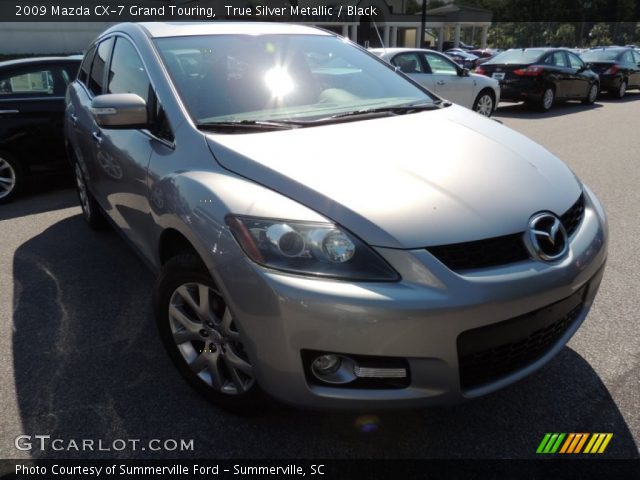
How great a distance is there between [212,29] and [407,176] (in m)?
1.79

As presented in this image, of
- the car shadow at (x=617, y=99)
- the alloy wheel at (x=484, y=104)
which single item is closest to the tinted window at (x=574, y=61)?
the car shadow at (x=617, y=99)

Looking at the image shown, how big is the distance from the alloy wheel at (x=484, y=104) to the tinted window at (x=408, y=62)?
1.72 metres

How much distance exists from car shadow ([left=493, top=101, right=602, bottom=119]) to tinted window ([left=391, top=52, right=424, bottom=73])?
2783mm

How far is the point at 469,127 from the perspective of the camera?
8.93ft

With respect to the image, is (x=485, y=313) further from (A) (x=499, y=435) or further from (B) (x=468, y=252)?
(A) (x=499, y=435)

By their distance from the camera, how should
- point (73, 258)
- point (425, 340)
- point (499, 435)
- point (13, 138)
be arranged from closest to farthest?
point (425, 340), point (499, 435), point (73, 258), point (13, 138)

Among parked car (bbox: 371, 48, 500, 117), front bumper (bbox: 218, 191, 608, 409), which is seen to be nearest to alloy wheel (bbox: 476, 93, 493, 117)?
parked car (bbox: 371, 48, 500, 117)

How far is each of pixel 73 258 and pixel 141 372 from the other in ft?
5.87

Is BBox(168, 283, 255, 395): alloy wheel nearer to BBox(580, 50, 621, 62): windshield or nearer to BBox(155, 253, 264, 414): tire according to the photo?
BBox(155, 253, 264, 414): tire

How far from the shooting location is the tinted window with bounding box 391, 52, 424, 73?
9492 millimetres

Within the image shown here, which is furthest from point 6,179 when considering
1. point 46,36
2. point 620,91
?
point 46,36

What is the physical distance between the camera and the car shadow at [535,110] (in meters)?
11.8

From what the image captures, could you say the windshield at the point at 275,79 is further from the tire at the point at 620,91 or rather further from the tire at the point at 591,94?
the tire at the point at 620,91

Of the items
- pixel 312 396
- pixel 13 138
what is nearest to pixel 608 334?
pixel 312 396
